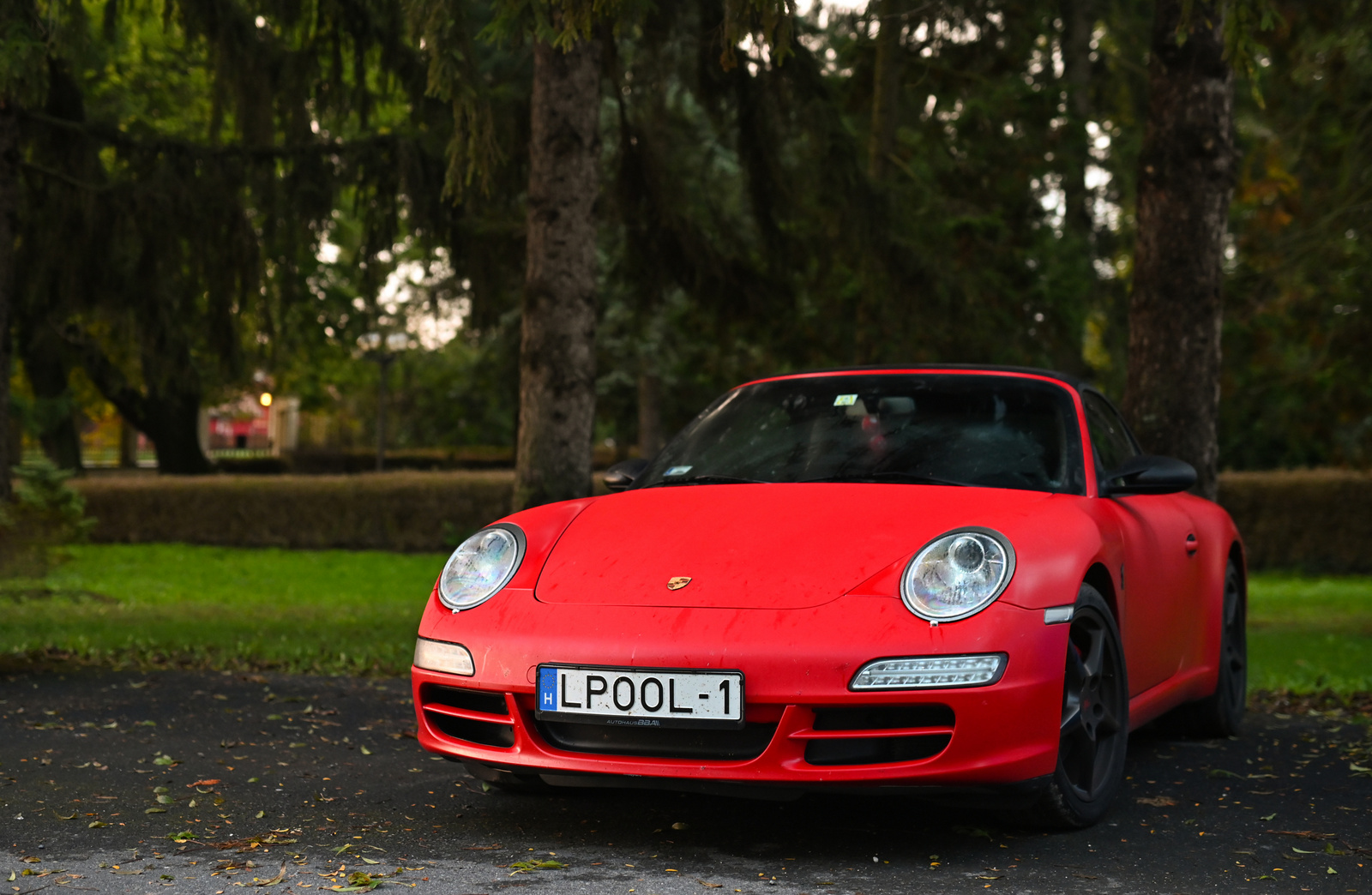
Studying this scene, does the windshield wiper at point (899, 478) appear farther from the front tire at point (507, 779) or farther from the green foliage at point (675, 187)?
the green foliage at point (675, 187)

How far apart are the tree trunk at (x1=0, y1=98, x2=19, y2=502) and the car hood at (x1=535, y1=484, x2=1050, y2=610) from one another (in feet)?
17.1

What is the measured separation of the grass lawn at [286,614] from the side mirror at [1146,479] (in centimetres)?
349

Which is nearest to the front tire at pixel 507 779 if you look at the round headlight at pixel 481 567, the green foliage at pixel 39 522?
the round headlight at pixel 481 567

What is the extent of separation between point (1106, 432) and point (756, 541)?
6.42 feet

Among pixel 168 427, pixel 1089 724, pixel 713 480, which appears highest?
pixel 713 480

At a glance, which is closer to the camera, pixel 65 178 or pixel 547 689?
pixel 547 689

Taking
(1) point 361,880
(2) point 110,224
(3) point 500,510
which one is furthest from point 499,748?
(3) point 500,510

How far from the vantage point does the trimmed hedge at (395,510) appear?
18.8 meters

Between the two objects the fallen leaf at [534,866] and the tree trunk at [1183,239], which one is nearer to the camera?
the fallen leaf at [534,866]

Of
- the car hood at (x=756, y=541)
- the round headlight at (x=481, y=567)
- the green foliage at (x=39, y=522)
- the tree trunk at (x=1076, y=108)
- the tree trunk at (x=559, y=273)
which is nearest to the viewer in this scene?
the car hood at (x=756, y=541)

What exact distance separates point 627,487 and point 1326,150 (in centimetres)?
1259

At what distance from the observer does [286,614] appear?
12.1 meters

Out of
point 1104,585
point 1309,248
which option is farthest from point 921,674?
point 1309,248

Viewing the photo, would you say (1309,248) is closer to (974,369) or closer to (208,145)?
(974,369)
